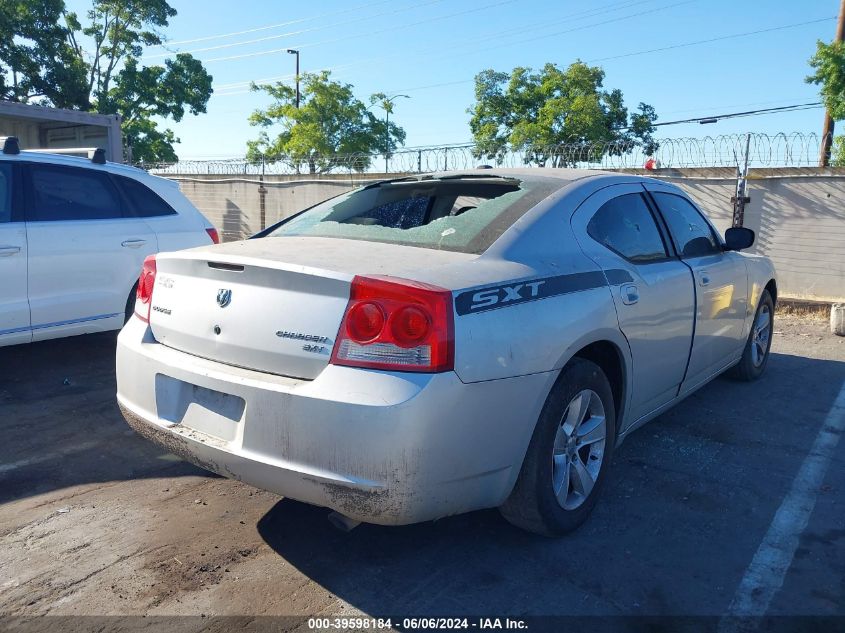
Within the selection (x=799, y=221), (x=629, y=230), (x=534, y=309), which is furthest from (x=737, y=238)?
(x=799, y=221)

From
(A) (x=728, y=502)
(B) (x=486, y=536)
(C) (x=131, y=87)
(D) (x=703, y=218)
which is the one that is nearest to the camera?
(B) (x=486, y=536)

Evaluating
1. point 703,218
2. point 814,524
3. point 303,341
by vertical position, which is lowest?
point 814,524

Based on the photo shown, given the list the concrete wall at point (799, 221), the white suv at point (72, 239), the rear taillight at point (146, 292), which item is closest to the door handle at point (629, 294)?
the rear taillight at point (146, 292)

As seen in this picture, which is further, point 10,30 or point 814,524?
point 10,30

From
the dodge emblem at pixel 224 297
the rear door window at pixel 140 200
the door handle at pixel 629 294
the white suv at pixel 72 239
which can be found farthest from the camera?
the rear door window at pixel 140 200

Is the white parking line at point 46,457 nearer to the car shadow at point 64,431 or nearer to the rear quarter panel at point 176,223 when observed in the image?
the car shadow at point 64,431

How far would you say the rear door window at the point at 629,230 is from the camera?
11.4 ft

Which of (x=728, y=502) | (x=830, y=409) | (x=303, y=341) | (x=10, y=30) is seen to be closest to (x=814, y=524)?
(x=728, y=502)

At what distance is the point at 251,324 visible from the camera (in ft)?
8.54

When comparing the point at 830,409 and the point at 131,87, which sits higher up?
the point at 131,87

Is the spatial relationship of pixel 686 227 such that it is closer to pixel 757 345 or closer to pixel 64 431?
pixel 757 345

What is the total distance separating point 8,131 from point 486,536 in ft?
51.8

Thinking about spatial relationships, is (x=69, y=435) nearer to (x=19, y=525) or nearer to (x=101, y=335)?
(x=19, y=525)

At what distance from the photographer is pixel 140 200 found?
599cm
